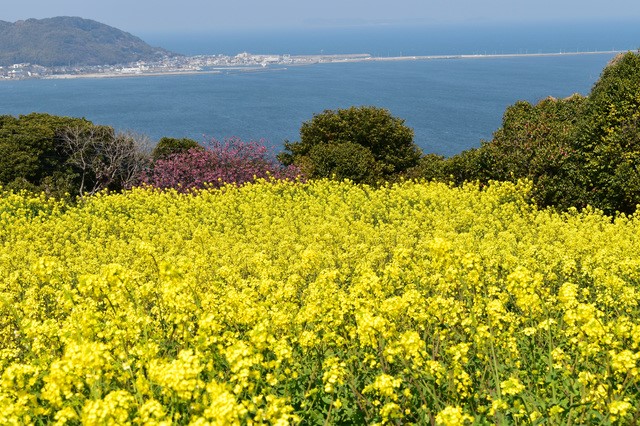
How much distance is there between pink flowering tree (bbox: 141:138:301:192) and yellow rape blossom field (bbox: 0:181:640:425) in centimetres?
1213

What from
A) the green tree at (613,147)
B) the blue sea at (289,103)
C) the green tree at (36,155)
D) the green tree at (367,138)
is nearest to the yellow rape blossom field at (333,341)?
the green tree at (613,147)

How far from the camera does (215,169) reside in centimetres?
2745

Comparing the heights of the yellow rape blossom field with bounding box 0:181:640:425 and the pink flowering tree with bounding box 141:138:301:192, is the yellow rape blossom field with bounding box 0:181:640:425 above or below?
above

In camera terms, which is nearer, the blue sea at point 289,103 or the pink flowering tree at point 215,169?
the pink flowering tree at point 215,169

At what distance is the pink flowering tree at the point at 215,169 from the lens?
27062mm

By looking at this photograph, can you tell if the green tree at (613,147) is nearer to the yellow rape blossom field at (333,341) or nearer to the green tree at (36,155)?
the yellow rape blossom field at (333,341)

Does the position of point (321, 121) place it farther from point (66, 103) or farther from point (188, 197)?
point (66, 103)

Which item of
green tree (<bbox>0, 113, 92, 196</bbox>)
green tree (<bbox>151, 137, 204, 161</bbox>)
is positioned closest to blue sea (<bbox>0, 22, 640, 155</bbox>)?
green tree (<bbox>151, 137, 204, 161</bbox>)

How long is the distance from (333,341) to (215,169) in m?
21.7

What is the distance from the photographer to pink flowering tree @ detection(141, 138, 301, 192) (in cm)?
2706

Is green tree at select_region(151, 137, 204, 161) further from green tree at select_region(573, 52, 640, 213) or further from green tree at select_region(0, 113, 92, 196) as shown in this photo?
green tree at select_region(573, 52, 640, 213)

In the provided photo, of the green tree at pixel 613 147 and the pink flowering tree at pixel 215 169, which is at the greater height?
the green tree at pixel 613 147

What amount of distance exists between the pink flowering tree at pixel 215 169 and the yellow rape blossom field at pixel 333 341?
12127 millimetres

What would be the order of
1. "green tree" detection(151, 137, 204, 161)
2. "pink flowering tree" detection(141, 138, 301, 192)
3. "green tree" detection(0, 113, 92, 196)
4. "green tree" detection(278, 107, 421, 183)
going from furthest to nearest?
"green tree" detection(151, 137, 204, 161) → "green tree" detection(278, 107, 421, 183) → "green tree" detection(0, 113, 92, 196) → "pink flowering tree" detection(141, 138, 301, 192)
